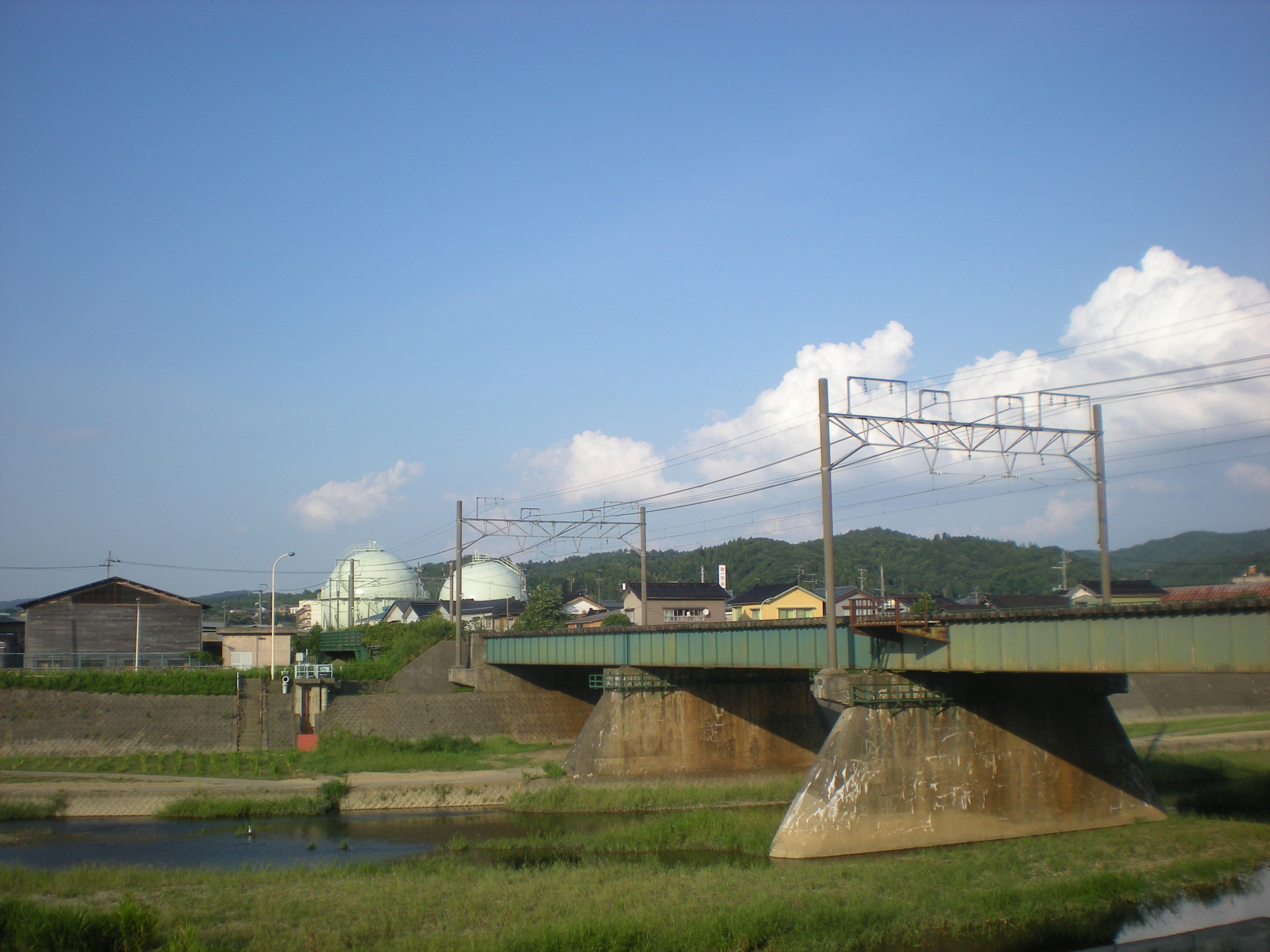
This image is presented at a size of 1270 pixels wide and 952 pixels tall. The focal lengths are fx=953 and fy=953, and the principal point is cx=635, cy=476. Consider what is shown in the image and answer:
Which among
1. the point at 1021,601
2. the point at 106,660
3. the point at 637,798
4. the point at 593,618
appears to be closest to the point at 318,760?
the point at 637,798

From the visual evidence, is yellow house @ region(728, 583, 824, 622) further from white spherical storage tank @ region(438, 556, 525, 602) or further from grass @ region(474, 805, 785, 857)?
grass @ region(474, 805, 785, 857)

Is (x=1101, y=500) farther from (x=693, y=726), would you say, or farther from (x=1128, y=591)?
(x=1128, y=591)

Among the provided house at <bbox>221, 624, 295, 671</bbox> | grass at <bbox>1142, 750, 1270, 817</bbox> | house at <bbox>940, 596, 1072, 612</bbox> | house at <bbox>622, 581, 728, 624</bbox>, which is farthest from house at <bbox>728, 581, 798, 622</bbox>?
grass at <bbox>1142, 750, 1270, 817</bbox>

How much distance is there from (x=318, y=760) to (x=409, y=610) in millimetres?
52131

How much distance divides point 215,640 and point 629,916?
2288 inches

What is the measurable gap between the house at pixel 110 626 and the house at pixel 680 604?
3576 cm

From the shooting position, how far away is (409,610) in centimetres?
10112

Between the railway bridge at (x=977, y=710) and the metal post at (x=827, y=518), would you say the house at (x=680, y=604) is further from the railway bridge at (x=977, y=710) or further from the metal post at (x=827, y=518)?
the metal post at (x=827, y=518)

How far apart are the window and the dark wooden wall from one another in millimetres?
37312

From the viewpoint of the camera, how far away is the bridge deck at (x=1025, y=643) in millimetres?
23594

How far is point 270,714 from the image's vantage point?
54031 millimetres

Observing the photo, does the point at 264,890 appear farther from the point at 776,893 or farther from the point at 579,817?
the point at 579,817

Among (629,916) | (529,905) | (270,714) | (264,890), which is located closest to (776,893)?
(629,916)

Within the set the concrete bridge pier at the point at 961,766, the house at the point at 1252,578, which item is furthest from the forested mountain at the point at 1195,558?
the concrete bridge pier at the point at 961,766
